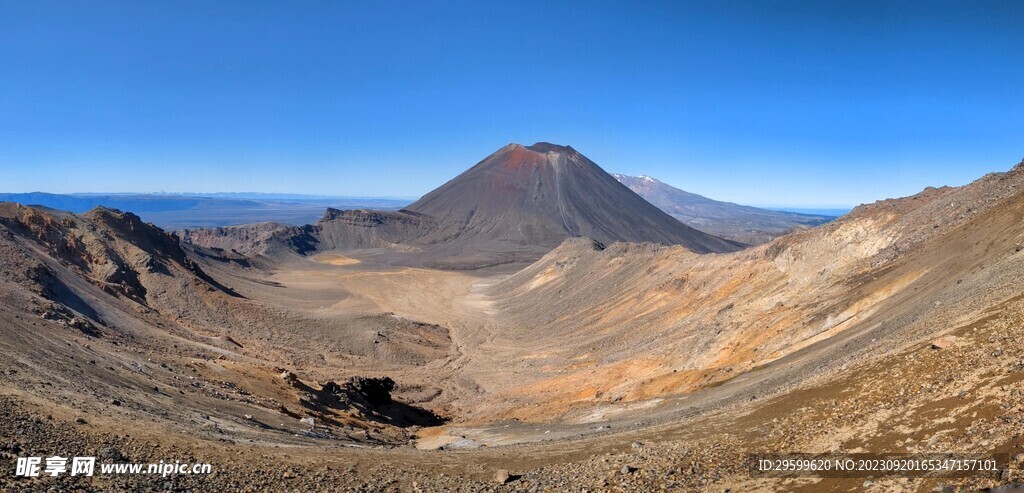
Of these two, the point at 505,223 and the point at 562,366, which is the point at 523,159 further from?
the point at 562,366

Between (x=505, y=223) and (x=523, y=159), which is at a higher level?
(x=523, y=159)

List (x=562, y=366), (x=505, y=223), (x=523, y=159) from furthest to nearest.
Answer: (x=523, y=159)
(x=505, y=223)
(x=562, y=366)

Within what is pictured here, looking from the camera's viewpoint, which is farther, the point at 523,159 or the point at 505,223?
the point at 523,159

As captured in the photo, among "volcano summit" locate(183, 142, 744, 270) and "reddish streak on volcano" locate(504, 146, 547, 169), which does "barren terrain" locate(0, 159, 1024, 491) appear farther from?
"reddish streak on volcano" locate(504, 146, 547, 169)

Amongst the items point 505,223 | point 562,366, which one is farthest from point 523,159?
point 562,366

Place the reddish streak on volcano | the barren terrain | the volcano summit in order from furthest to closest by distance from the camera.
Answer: the reddish streak on volcano < the volcano summit < the barren terrain

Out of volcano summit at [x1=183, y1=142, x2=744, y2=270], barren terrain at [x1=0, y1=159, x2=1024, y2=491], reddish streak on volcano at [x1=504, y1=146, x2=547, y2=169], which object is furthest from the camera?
reddish streak on volcano at [x1=504, y1=146, x2=547, y2=169]

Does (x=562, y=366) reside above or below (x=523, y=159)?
below

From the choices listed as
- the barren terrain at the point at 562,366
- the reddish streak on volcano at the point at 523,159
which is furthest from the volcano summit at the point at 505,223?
the barren terrain at the point at 562,366

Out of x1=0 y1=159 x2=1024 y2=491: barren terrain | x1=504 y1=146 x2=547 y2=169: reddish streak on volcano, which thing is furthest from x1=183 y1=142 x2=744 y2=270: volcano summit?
x1=0 y1=159 x2=1024 y2=491: barren terrain

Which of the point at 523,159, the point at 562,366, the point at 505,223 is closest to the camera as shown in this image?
the point at 562,366

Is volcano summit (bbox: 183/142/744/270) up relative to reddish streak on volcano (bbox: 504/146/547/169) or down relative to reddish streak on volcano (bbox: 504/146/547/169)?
down

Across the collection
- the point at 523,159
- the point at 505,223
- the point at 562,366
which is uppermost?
the point at 523,159

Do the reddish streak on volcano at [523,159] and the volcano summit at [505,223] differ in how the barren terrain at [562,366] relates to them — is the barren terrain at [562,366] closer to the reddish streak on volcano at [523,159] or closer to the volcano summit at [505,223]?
the volcano summit at [505,223]
